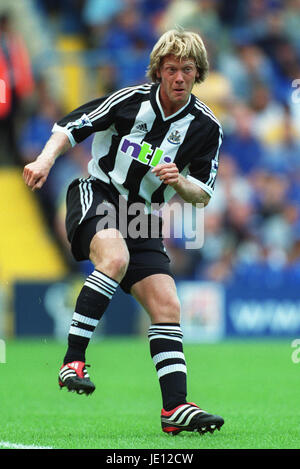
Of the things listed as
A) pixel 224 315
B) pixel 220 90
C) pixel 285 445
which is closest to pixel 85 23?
pixel 220 90

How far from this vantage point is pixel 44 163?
4633 millimetres

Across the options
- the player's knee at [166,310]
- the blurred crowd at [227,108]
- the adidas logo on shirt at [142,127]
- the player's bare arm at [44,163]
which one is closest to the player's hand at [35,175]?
the player's bare arm at [44,163]

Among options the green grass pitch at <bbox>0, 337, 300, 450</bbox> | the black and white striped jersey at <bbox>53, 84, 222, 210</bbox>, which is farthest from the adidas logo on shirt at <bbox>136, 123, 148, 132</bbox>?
A: the green grass pitch at <bbox>0, 337, 300, 450</bbox>

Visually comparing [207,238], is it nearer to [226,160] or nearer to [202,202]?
[226,160]

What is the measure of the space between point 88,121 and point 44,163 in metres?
0.45

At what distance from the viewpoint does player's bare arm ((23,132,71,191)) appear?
4555 mm

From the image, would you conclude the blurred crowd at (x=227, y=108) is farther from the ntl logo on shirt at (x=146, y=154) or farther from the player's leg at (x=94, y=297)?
the player's leg at (x=94, y=297)

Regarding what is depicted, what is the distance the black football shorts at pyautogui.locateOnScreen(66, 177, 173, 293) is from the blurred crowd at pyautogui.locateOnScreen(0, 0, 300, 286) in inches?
274

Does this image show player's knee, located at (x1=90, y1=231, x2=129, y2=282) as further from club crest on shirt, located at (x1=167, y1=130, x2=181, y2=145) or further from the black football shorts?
club crest on shirt, located at (x1=167, y1=130, x2=181, y2=145)

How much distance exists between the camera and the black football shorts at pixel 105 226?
4918 mm

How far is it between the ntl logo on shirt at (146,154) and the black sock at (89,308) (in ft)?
2.36

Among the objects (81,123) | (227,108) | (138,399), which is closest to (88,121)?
(81,123)

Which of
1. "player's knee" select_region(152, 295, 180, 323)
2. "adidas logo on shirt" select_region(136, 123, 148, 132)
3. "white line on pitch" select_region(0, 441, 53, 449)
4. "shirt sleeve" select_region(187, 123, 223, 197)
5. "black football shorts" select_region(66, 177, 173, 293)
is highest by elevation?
"adidas logo on shirt" select_region(136, 123, 148, 132)
